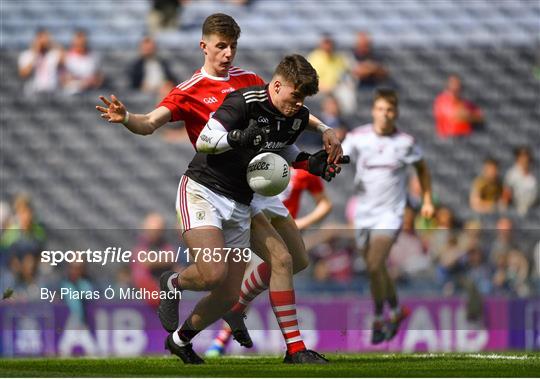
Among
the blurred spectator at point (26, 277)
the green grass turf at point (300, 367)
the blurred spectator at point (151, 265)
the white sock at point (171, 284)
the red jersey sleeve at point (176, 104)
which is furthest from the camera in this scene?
→ the blurred spectator at point (26, 277)

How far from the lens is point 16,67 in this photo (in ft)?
65.9

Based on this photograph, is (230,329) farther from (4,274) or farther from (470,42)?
(470,42)

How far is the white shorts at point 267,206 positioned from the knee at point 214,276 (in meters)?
0.55

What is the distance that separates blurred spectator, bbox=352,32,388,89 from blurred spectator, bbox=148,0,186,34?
3.11 metres

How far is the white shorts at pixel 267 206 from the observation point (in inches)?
339

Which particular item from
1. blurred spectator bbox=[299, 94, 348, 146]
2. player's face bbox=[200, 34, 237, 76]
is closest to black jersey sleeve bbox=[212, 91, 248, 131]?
player's face bbox=[200, 34, 237, 76]

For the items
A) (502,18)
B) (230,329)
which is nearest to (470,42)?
(502,18)

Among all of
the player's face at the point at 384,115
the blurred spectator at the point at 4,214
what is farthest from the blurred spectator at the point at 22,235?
the player's face at the point at 384,115

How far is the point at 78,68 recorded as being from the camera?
19.5 metres

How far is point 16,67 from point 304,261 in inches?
480

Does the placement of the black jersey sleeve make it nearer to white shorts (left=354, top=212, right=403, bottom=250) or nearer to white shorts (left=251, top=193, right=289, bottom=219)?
white shorts (left=251, top=193, right=289, bottom=219)

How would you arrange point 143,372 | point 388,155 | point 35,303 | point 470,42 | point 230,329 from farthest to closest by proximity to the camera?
point 470,42, point 35,303, point 388,155, point 230,329, point 143,372

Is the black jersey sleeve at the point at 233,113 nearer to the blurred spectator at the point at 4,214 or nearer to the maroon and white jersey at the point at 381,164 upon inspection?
the maroon and white jersey at the point at 381,164

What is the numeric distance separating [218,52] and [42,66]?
11.5 metres
